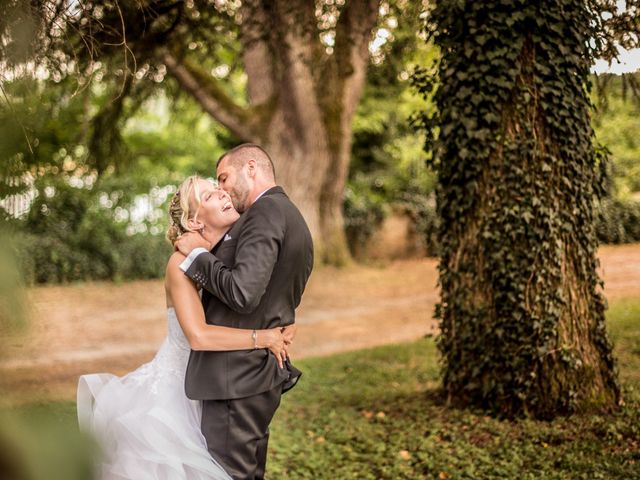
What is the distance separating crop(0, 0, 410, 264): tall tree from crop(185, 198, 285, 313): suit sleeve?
15.4ft

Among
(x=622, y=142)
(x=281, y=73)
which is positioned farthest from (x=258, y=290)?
(x=622, y=142)

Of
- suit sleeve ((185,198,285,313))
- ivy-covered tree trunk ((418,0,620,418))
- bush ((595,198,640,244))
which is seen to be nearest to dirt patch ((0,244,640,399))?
bush ((595,198,640,244))

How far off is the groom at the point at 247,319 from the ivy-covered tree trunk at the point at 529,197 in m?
2.91

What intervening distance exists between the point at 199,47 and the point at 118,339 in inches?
196

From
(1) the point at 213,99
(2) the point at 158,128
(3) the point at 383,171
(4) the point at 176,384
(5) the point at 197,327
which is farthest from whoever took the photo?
(2) the point at 158,128

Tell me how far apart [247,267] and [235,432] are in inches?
34.7

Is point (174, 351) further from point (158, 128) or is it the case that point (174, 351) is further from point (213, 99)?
point (158, 128)

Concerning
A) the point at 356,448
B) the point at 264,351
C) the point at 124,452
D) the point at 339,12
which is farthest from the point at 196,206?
the point at 339,12

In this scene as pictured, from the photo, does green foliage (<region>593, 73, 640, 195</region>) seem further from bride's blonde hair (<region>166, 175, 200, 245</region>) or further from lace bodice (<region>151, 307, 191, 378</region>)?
lace bodice (<region>151, 307, 191, 378</region>)

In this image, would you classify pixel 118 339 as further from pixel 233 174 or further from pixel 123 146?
pixel 233 174

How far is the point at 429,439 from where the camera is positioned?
5703mm

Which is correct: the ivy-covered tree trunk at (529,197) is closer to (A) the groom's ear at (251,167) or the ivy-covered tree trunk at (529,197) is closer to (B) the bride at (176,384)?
(A) the groom's ear at (251,167)

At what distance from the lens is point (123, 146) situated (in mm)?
12844

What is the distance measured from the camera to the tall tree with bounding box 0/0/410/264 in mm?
7945
